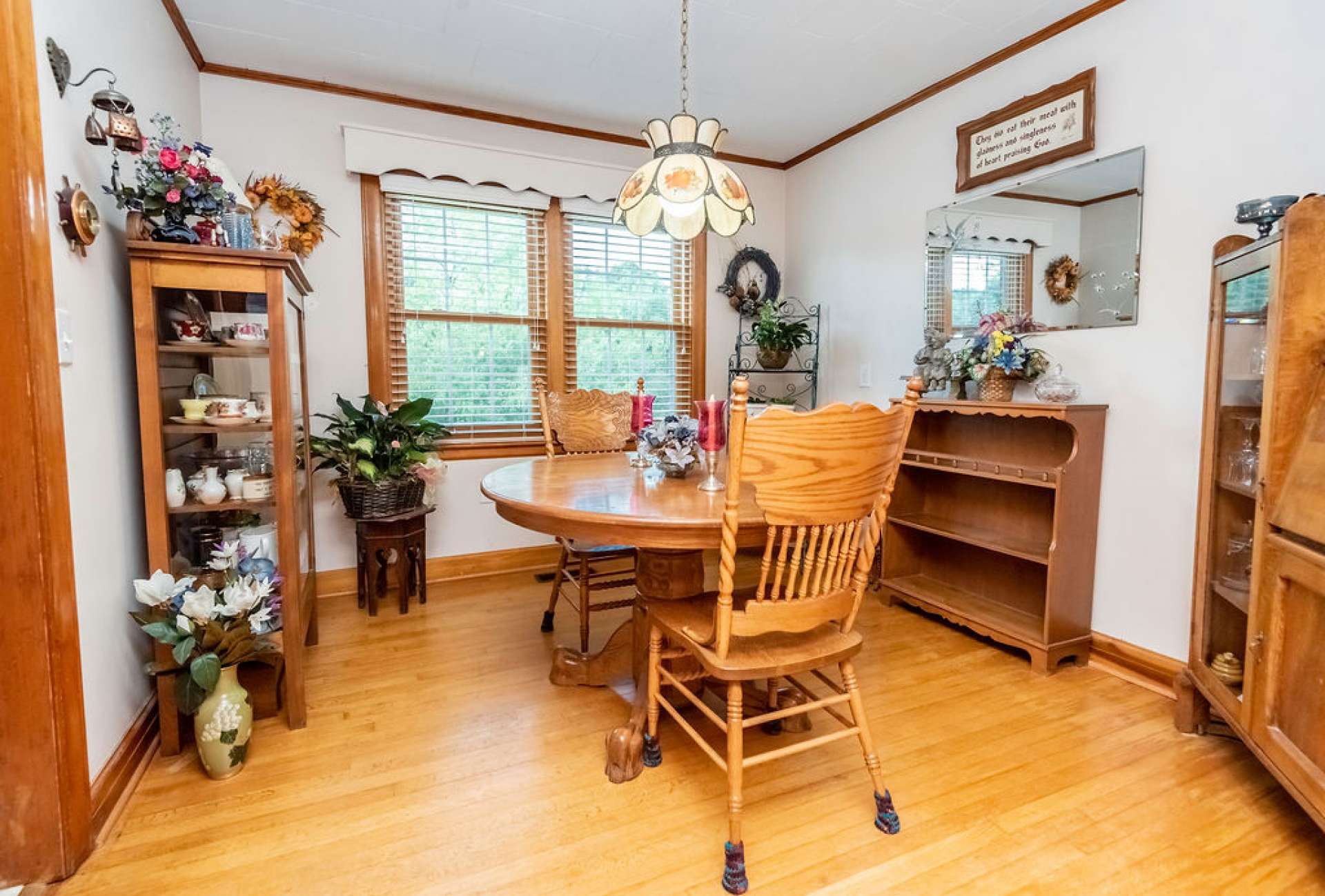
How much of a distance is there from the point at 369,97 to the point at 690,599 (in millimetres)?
2997

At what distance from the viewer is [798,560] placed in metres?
1.36

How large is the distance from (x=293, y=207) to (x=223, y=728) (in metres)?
2.37

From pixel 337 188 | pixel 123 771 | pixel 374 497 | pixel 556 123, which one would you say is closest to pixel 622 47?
pixel 556 123

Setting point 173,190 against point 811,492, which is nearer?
point 811,492

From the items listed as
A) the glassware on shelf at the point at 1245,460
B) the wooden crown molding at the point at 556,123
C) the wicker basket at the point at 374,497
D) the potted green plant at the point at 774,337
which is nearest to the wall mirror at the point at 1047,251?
the wooden crown molding at the point at 556,123

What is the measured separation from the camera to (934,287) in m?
3.05

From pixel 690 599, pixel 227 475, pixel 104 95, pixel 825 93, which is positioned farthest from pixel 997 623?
pixel 104 95

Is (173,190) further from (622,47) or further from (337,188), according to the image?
(622,47)

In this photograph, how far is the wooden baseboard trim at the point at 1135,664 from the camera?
7.13 feet

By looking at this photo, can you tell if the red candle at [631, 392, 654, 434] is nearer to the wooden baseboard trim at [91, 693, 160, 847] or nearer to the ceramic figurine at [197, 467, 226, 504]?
the ceramic figurine at [197, 467, 226, 504]

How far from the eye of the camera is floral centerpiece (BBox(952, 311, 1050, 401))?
2438 mm

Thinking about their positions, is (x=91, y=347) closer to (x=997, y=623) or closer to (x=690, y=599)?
(x=690, y=599)

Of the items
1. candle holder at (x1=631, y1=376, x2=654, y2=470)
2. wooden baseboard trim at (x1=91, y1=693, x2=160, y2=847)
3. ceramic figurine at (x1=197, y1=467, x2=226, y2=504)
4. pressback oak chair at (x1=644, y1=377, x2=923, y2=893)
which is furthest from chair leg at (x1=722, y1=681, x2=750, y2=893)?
ceramic figurine at (x1=197, y1=467, x2=226, y2=504)

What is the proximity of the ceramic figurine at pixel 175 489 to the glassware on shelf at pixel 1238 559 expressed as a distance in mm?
3082
